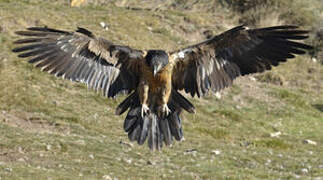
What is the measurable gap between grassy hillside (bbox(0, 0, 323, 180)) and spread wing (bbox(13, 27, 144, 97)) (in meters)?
1.99

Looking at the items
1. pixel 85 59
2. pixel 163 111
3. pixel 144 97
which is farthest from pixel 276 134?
pixel 85 59

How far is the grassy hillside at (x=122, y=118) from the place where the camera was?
12.6 m

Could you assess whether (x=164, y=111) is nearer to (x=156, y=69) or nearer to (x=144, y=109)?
(x=144, y=109)

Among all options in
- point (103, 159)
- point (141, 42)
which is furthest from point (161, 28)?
point (103, 159)

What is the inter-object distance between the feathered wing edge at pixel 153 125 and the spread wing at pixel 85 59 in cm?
38

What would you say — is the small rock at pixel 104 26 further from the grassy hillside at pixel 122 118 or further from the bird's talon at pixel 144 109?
the bird's talon at pixel 144 109

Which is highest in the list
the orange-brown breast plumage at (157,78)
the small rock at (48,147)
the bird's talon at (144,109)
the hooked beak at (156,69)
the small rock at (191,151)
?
the hooked beak at (156,69)

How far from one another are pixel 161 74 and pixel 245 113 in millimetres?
11186

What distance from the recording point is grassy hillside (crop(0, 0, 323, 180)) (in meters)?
12.6

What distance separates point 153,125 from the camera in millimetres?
9453

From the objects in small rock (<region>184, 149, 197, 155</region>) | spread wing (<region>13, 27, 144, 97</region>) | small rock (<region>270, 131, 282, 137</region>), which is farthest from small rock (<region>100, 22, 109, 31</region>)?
spread wing (<region>13, 27, 144, 97</region>)

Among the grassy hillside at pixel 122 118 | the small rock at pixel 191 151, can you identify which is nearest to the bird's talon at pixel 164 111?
→ the grassy hillside at pixel 122 118

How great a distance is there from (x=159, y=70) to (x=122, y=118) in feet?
25.5

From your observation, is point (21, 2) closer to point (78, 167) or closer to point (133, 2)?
point (133, 2)
